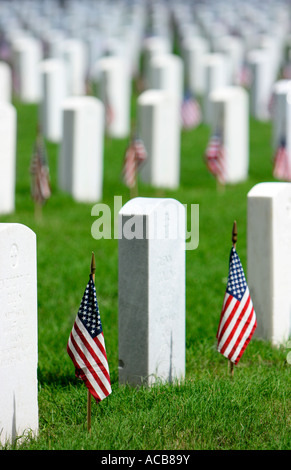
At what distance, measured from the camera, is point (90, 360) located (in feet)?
19.8

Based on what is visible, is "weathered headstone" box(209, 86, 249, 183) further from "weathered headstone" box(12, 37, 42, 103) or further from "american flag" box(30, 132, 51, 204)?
"weathered headstone" box(12, 37, 42, 103)

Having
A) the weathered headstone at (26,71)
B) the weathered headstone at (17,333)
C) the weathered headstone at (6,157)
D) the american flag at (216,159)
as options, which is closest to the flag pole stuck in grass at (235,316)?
the weathered headstone at (17,333)

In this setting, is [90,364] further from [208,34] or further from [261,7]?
[261,7]

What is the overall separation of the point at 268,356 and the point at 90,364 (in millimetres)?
1965

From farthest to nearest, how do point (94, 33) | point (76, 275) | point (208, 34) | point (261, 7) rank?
point (261, 7) < point (208, 34) < point (94, 33) < point (76, 275)

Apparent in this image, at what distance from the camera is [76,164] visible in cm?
1328

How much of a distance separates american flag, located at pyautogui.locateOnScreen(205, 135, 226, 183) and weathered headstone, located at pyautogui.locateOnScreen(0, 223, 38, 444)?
8.04 meters

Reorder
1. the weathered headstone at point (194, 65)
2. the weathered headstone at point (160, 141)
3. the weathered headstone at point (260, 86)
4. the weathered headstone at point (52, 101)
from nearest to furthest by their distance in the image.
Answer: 1. the weathered headstone at point (160, 141)
2. the weathered headstone at point (52, 101)
3. the weathered headstone at point (260, 86)
4. the weathered headstone at point (194, 65)

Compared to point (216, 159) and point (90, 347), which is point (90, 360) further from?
point (216, 159)

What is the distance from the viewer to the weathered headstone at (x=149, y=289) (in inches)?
263

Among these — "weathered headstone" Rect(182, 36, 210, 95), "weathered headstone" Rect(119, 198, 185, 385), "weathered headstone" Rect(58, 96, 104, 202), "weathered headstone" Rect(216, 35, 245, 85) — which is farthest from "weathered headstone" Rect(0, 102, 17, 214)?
"weathered headstone" Rect(182, 36, 210, 95)

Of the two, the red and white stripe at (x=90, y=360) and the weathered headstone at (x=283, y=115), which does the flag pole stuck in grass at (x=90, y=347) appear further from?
the weathered headstone at (x=283, y=115)

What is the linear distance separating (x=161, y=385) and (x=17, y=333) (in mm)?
1272

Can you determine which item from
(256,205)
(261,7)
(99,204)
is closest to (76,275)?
(256,205)
